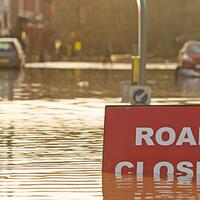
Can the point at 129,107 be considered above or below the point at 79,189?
above

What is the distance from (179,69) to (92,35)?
42.1m

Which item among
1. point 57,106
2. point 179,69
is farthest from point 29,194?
point 179,69

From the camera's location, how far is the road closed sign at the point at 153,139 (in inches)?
428

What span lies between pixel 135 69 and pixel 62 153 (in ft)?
26.4

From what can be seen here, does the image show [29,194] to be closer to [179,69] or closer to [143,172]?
[143,172]

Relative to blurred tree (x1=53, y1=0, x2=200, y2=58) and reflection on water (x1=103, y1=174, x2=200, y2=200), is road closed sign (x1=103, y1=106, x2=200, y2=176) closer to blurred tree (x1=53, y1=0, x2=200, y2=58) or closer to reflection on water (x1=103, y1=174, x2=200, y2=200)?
reflection on water (x1=103, y1=174, x2=200, y2=200)

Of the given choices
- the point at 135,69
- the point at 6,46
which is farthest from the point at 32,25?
the point at 135,69

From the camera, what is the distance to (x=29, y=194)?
32.5ft

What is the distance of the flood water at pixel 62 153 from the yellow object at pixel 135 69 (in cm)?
109

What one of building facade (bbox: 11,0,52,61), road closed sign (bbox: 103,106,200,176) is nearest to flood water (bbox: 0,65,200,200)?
road closed sign (bbox: 103,106,200,176)

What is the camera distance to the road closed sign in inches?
428

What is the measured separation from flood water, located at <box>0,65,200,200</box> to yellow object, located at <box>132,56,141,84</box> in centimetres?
109

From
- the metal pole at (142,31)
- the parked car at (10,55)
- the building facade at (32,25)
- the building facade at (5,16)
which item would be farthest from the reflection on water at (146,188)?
the building facade at (5,16)

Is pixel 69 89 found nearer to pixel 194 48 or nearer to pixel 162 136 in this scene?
pixel 194 48
